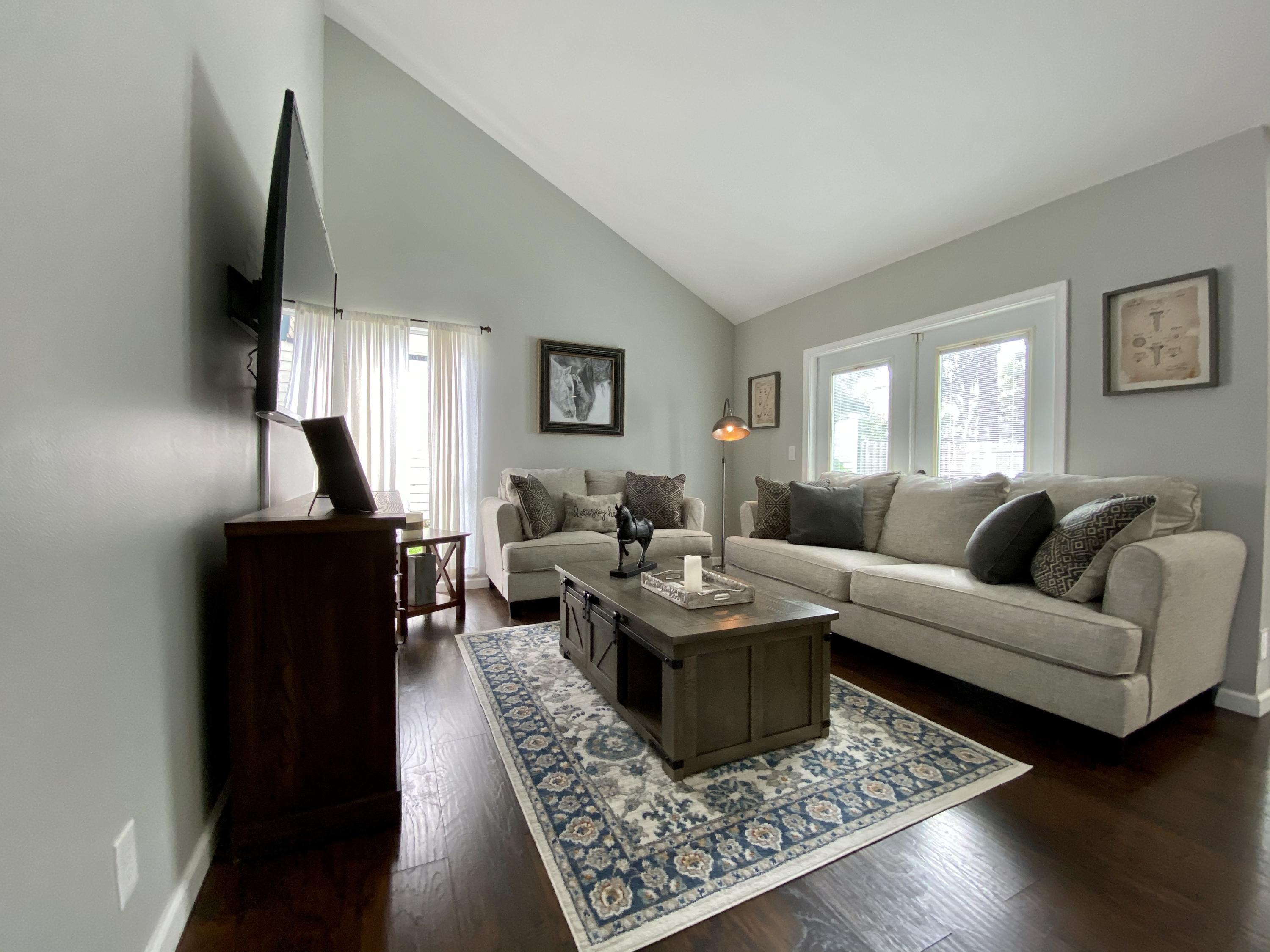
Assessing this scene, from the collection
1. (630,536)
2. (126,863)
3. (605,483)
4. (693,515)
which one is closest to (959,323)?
(693,515)

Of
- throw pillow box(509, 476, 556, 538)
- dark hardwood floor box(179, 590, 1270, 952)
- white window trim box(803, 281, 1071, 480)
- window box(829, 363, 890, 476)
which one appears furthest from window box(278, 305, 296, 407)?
white window trim box(803, 281, 1071, 480)

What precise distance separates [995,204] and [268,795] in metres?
4.08

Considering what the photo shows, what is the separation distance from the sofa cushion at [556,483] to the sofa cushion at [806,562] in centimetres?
132

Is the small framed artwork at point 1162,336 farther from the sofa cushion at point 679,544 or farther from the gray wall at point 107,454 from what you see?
the gray wall at point 107,454

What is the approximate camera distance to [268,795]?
1298 mm

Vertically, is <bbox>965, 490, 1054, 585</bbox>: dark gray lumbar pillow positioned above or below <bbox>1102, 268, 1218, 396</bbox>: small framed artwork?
below

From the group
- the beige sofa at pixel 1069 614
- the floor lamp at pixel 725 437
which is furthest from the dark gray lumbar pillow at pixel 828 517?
the floor lamp at pixel 725 437

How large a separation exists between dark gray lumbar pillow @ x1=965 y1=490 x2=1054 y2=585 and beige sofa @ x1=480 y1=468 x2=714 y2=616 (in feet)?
5.58

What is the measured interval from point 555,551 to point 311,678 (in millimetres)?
2109

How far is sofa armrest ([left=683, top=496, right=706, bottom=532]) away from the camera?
13.7 feet

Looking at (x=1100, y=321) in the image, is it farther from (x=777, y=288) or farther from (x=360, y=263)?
(x=360, y=263)

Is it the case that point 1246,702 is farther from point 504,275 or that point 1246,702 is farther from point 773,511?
point 504,275

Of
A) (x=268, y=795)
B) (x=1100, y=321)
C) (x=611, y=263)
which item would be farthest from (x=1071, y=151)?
(x=268, y=795)

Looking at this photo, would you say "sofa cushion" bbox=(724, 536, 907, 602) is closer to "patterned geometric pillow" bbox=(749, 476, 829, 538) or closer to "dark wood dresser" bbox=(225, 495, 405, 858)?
"patterned geometric pillow" bbox=(749, 476, 829, 538)
